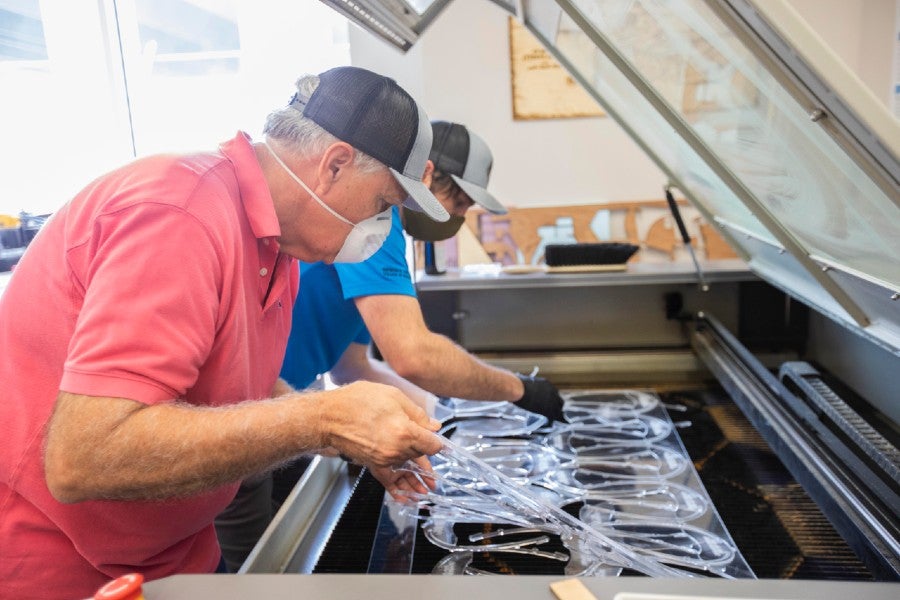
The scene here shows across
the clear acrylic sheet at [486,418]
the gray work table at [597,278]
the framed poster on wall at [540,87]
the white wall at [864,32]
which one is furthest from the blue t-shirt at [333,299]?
the white wall at [864,32]

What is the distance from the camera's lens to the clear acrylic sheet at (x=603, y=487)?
1.17m

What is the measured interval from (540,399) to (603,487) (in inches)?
13.0

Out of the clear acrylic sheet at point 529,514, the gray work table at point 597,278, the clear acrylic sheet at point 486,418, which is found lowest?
the clear acrylic sheet at point 486,418

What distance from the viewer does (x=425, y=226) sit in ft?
6.79

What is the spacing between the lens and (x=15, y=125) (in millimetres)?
2162

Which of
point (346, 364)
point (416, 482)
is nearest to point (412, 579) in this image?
point (416, 482)

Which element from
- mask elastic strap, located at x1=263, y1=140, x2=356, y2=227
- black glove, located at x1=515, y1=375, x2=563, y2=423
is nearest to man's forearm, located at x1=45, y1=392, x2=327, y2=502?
mask elastic strap, located at x1=263, y1=140, x2=356, y2=227

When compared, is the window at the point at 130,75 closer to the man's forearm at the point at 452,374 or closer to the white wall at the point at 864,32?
the man's forearm at the point at 452,374

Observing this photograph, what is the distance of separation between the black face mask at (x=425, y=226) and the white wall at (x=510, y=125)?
2.82 meters

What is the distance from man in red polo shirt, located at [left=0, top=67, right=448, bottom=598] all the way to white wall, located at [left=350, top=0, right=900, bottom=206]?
3.70 meters

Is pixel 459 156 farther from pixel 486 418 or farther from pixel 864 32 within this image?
pixel 864 32

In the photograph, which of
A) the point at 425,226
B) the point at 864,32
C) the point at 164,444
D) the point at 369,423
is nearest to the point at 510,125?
the point at 864,32

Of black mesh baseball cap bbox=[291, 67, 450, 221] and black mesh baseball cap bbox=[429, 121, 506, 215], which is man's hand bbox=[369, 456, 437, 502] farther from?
black mesh baseball cap bbox=[429, 121, 506, 215]

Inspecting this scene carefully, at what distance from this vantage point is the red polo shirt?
2.74 feet
